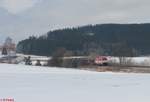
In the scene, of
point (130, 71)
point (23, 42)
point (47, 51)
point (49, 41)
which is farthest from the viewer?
point (23, 42)

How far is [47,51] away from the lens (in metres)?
150

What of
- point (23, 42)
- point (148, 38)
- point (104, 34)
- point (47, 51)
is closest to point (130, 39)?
point (148, 38)

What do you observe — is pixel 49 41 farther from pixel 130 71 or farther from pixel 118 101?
pixel 118 101

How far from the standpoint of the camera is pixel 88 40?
16650 centimetres

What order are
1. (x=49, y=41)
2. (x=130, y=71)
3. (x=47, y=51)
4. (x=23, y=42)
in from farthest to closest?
(x=23, y=42) → (x=49, y=41) → (x=47, y=51) → (x=130, y=71)

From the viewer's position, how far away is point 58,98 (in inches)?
707

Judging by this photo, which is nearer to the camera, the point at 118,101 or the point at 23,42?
the point at 118,101

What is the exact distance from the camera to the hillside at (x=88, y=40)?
15000 cm

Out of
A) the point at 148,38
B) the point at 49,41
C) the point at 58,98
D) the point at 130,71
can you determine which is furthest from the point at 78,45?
the point at 58,98

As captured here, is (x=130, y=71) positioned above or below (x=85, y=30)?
below

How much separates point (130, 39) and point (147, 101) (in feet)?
457

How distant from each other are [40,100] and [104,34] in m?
155

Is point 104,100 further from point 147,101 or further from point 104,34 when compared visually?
point 104,34

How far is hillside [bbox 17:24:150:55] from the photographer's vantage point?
150000 mm
